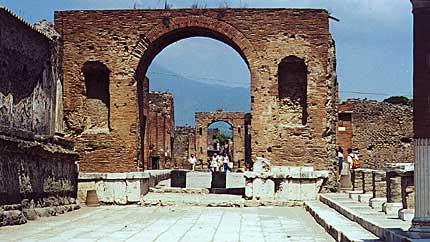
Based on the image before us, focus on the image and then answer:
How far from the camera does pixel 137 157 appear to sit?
63.7 ft

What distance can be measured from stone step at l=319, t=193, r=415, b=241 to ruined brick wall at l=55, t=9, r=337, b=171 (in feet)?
13.2

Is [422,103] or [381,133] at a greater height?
[381,133]

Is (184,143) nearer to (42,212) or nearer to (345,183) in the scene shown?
(345,183)

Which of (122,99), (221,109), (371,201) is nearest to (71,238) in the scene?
(371,201)

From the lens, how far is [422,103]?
27.2ft

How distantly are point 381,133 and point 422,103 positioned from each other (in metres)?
24.4

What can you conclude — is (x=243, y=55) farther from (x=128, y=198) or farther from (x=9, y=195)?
(x=9, y=195)

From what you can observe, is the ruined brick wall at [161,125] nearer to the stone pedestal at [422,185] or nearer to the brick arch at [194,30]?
the brick arch at [194,30]

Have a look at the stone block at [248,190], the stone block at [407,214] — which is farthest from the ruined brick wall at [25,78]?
the stone block at [407,214]

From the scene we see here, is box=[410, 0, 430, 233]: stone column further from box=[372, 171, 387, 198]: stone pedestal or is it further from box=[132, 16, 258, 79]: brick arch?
box=[132, 16, 258, 79]: brick arch

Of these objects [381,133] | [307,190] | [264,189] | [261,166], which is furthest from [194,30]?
[381,133]

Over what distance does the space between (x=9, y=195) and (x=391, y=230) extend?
22.9ft

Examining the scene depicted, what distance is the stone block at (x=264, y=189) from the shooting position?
18.4 meters

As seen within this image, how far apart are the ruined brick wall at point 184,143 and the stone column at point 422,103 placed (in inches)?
1792
